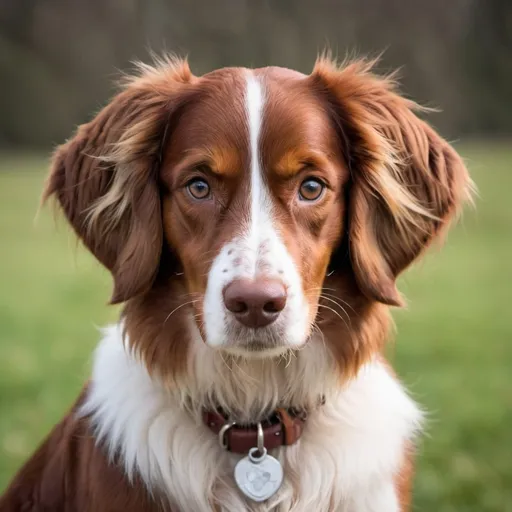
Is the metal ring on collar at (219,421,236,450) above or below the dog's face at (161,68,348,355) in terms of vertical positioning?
below

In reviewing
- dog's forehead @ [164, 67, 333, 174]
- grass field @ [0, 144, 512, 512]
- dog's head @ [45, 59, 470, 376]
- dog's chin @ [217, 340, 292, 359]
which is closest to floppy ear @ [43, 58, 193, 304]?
dog's head @ [45, 59, 470, 376]

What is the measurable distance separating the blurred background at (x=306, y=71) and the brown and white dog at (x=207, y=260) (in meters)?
0.50

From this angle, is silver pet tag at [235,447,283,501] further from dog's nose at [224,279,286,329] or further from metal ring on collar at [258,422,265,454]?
dog's nose at [224,279,286,329]

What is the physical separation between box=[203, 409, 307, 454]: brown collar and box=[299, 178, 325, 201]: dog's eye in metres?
0.85

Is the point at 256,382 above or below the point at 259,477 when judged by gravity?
above

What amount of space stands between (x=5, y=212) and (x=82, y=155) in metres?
16.9

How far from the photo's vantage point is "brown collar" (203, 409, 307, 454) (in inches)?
128

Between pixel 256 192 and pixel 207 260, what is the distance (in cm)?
30

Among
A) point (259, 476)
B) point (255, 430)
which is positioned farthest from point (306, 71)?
point (259, 476)

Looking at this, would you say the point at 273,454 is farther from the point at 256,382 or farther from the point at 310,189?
the point at 310,189

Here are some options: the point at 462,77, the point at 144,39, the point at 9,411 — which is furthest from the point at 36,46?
the point at 9,411

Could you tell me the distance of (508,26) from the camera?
1950cm

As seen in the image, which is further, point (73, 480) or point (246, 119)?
point (73, 480)

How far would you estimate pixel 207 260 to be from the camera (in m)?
3.01
